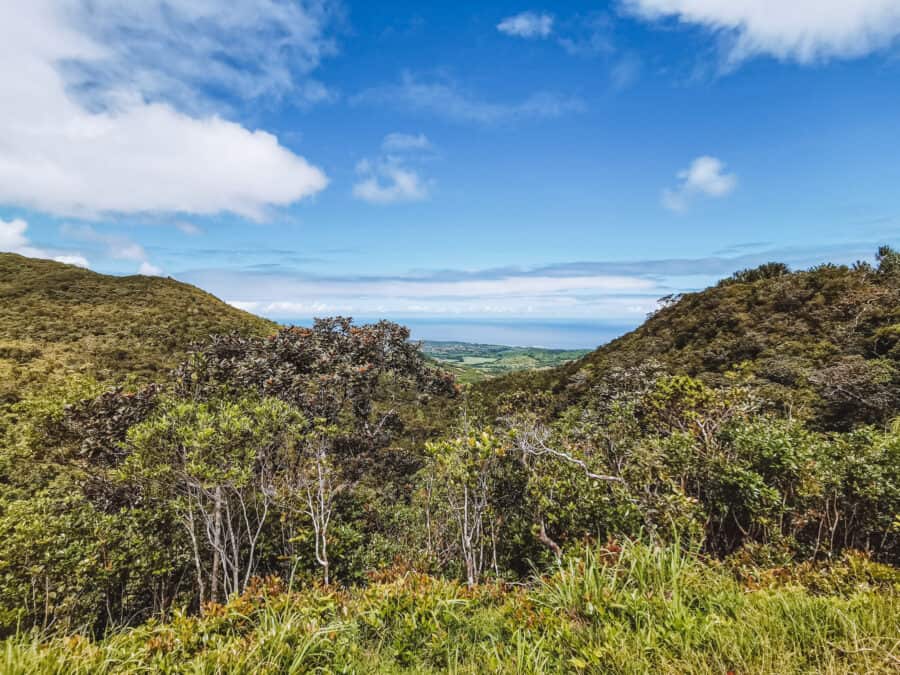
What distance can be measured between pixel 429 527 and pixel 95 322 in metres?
45.0

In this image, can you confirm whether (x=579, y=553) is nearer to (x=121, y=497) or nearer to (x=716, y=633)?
(x=716, y=633)

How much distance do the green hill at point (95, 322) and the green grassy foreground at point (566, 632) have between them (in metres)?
22.9

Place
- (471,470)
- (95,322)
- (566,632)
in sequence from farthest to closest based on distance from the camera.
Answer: (95,322) → (471,470) → (566,632)

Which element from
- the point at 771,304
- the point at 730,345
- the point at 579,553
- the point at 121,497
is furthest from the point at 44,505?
the point at 771,304

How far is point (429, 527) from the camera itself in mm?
9414

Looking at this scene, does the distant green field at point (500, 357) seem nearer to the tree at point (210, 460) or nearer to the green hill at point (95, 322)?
the green hill at point (95, 322)

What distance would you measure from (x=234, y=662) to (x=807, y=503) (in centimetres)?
752

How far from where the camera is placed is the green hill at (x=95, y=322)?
92.5 ft

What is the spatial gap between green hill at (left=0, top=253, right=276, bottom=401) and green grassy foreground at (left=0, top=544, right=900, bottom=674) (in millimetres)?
22890

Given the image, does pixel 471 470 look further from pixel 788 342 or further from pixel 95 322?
pixel 95 322

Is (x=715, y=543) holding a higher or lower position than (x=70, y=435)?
lower

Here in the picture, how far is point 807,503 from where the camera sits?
18.3 ft

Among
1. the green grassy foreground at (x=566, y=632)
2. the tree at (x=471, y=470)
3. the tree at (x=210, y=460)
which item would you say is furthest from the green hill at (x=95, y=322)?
the green grassy foreground at (x=566, y=632)

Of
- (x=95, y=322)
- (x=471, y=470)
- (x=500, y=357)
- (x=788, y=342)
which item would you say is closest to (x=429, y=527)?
(x=471, y=470)
